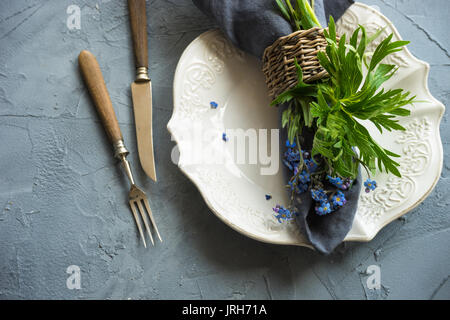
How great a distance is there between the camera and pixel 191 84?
31.7 inches

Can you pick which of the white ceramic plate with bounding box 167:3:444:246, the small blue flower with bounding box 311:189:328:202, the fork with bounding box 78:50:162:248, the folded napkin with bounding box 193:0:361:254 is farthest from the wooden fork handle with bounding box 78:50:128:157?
the small blue flower with bounding box 311:189:328:202

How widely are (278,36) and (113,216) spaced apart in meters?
0.47

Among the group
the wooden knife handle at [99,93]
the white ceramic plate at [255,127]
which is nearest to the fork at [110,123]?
the wooden knife handle at [99,93]

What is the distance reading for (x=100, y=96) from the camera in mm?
822

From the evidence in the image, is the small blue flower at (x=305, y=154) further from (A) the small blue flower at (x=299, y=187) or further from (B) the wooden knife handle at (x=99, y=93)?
(B) the wooden knife handle at (x=99, y=93)

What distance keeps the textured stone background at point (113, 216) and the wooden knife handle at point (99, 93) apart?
0.02 meters

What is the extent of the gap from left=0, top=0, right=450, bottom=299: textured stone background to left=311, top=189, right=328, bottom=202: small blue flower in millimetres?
151

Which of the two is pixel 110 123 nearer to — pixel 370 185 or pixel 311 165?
pixel 311 165

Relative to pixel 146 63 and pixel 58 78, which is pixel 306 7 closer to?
pixel 146 63

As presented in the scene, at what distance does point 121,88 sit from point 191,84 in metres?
0.16

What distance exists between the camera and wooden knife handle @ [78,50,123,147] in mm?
811

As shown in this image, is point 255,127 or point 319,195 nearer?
point 319,195

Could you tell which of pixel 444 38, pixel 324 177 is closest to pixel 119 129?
pixel 324 177

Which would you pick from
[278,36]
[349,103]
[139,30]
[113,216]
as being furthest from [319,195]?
[139,30]
